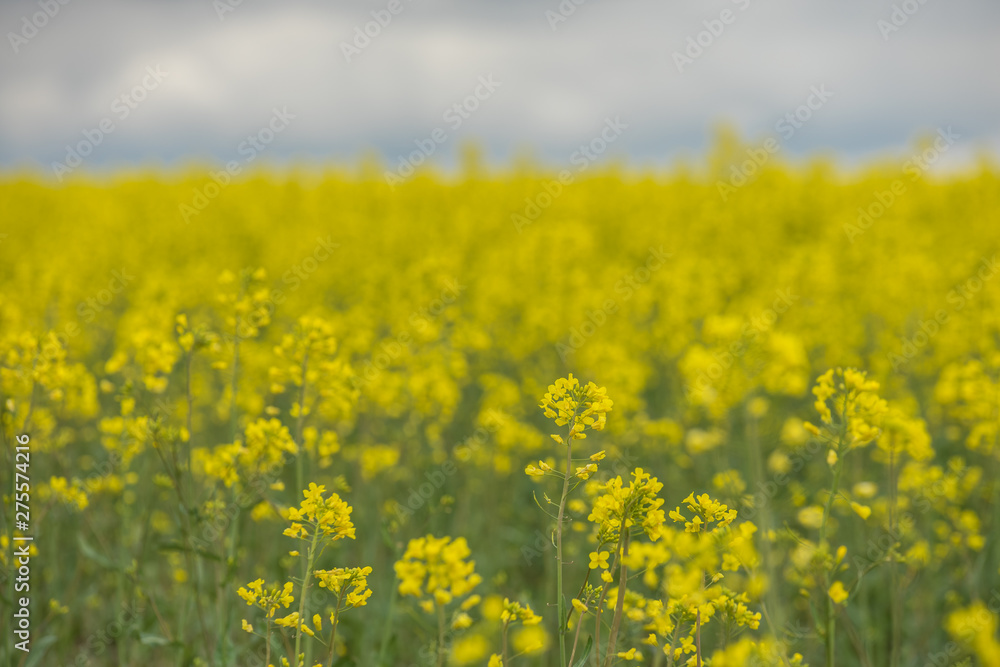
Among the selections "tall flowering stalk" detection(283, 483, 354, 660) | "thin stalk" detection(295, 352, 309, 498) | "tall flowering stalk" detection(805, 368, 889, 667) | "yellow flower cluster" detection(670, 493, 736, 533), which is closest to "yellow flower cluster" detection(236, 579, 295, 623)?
"tall flowering stalk" detection(283, 483, 354, 660)

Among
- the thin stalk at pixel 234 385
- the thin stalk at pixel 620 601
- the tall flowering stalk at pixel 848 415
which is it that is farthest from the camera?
the thin stalk at pixel 234 385

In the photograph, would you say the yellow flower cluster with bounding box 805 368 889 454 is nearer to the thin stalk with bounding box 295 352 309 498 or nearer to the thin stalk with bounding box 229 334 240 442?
the thin stalk with bounding box 295 352 309 498

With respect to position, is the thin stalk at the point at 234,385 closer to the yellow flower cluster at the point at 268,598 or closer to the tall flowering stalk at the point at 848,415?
the yellow flower cluster at the point at 268,598

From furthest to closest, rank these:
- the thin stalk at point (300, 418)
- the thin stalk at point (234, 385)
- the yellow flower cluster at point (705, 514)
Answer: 1. the thin stalk at point (234, 385)
2. the thin stalk at point (300, 418)
3. the yellow flower cluster at point (705, 514)

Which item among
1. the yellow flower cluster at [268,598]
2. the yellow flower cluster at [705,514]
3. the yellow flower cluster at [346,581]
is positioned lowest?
the yellow flower cluster at [268,598]

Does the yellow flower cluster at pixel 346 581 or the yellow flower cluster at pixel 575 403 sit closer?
Answer: the yellow flower cluster at pixel 346 581

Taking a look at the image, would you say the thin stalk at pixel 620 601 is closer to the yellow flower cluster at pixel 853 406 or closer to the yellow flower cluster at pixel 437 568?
the yellow flower cluster at pixel 437 568

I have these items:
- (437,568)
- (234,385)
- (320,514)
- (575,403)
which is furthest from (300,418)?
(437,568)

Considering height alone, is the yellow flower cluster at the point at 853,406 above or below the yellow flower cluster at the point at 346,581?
above

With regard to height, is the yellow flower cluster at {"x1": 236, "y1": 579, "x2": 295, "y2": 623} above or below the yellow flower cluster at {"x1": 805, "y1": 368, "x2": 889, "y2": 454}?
below

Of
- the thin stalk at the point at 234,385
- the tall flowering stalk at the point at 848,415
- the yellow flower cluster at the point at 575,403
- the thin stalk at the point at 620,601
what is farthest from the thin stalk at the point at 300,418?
the tall flowering stalk at the point at 848,415

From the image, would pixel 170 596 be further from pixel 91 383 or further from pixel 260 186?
pixel 260 186

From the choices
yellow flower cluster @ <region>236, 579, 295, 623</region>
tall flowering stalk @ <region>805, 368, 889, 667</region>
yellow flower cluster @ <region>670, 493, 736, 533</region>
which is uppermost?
tall flowering stalk @ <region>805, 368, 889, 667</region>

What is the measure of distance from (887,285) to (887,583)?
374 cm
